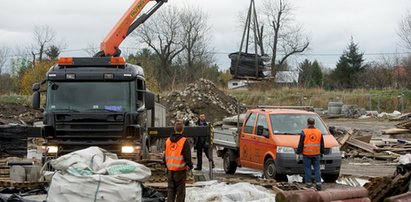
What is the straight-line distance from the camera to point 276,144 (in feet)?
51.5

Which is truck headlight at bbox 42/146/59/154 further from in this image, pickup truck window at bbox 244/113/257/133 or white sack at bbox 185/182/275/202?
pickup truck window at bbox 244/113/257/133

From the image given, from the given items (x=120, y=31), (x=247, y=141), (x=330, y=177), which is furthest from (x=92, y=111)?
(x=120, y=31)

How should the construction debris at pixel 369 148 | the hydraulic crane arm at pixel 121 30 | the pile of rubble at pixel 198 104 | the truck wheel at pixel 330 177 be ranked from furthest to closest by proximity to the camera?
the pile of rubble at pixel 198 104 → the construction debris at pixel 369 148 → the hydraulic crane arm at pixel 121 30 → the truck wheel at pixel 330 177

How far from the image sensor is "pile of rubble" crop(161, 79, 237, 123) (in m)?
35.2

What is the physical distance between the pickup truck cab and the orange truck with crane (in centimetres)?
349

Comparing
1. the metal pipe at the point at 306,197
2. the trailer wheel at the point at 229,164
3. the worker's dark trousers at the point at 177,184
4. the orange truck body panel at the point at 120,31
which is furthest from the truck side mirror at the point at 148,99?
the metal pipe at the point at 306,197

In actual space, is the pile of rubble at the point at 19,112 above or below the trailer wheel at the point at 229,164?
above

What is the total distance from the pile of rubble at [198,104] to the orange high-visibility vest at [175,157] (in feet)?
76.2

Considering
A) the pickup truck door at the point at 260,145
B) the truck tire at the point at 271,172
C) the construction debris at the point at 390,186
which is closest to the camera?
the construction debris at the point at 390,186

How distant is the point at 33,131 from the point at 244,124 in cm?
601

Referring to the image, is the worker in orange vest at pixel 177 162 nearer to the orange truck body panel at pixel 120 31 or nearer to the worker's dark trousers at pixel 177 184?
the worker's dark trousers at pixel 177 184

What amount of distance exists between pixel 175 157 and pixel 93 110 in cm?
370

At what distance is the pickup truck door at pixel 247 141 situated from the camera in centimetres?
1723

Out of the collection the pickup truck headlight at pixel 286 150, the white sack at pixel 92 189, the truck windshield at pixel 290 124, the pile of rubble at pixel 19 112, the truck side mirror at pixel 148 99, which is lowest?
the white sack at pixel 92 189
